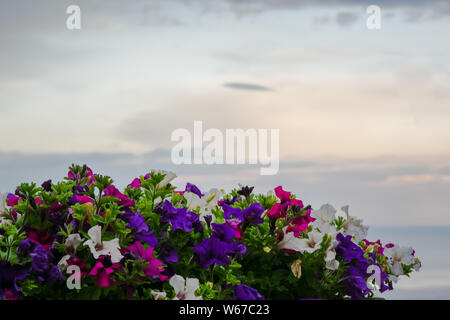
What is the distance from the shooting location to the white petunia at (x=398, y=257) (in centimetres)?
576

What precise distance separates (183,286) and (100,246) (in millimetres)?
653

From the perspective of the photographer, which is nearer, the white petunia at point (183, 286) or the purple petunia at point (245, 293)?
the white petunia at point (183, 286)

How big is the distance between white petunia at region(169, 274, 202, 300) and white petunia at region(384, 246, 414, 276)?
219 centimetres

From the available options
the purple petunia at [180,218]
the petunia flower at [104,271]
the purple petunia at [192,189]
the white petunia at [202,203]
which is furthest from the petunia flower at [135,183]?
the petunia flower at [104,271]

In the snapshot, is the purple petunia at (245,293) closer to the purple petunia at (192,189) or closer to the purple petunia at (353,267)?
the purple petunia at (353,267)

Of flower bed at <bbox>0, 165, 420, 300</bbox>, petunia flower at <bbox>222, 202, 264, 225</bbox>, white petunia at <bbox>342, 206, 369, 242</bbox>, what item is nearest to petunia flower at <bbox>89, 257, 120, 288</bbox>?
flower bed at <bbox>0, 165, 420, 300</bbox>

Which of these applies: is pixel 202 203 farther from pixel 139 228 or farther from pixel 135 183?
pixel 139 228

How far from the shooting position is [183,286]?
176 inches

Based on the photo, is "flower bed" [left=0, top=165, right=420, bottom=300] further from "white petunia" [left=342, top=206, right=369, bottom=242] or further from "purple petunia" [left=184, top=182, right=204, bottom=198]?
"purple petunia" [left=184, top=182, right=204, bottom=198]

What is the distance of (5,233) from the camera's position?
464cm

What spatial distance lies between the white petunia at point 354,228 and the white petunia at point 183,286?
1627mm

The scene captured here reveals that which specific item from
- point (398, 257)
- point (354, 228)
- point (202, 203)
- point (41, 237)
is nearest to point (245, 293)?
point (202, 203)
